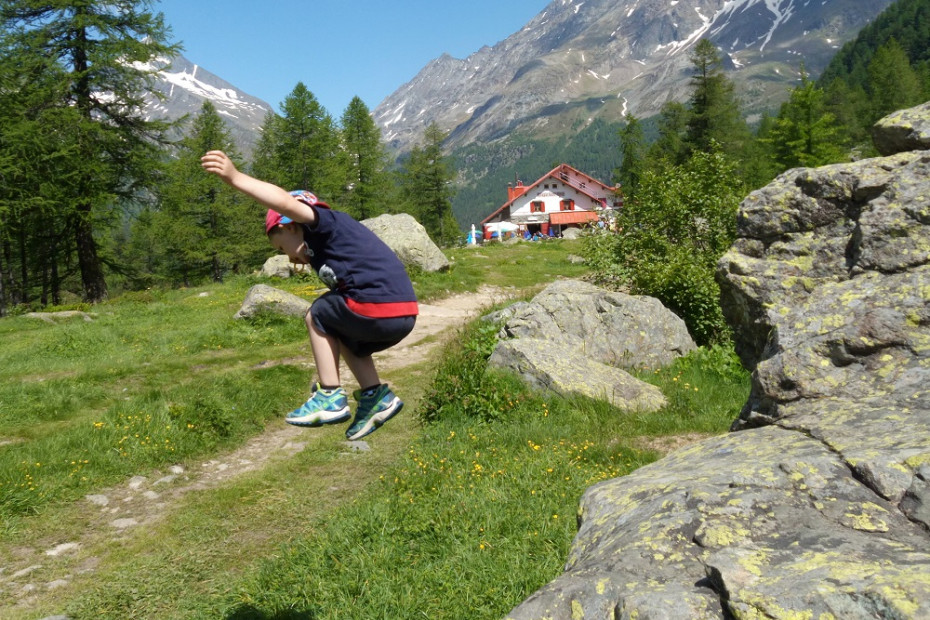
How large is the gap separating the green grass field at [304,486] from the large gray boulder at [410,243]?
1196 centimetres

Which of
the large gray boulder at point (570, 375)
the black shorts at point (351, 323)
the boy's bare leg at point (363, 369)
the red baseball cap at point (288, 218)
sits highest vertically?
the red baseball cap at point (288, 218)

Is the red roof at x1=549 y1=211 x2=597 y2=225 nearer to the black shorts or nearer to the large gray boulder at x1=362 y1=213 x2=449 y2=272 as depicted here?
the large gray boulder at x1=362 y1=213 x2=449 y2=272

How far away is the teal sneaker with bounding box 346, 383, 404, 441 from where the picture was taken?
464cm

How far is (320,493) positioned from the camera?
8578mm

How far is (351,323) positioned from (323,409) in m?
0.67

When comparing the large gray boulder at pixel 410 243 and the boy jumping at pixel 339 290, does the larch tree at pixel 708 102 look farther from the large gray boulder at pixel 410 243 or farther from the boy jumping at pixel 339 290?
the boy jumping at pixel 339 290

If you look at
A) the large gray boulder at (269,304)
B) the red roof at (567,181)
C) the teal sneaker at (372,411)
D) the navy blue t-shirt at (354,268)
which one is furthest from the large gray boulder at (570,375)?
the red roof at (567,181)

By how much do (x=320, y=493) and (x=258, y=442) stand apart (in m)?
2.83

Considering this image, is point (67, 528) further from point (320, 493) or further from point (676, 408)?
point (676, 408)

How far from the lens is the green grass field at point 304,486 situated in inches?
245

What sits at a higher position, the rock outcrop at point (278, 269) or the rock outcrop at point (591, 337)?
the rock outcrop at point (278, 269)

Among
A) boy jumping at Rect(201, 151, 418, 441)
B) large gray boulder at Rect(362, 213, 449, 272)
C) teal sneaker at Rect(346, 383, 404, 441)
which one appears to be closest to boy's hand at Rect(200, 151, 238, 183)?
boy jumping at Rect(201, 151, 418, 441)

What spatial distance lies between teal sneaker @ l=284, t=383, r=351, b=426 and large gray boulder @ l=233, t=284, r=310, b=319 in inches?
592

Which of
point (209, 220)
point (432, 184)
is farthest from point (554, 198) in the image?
point (209, 220)
